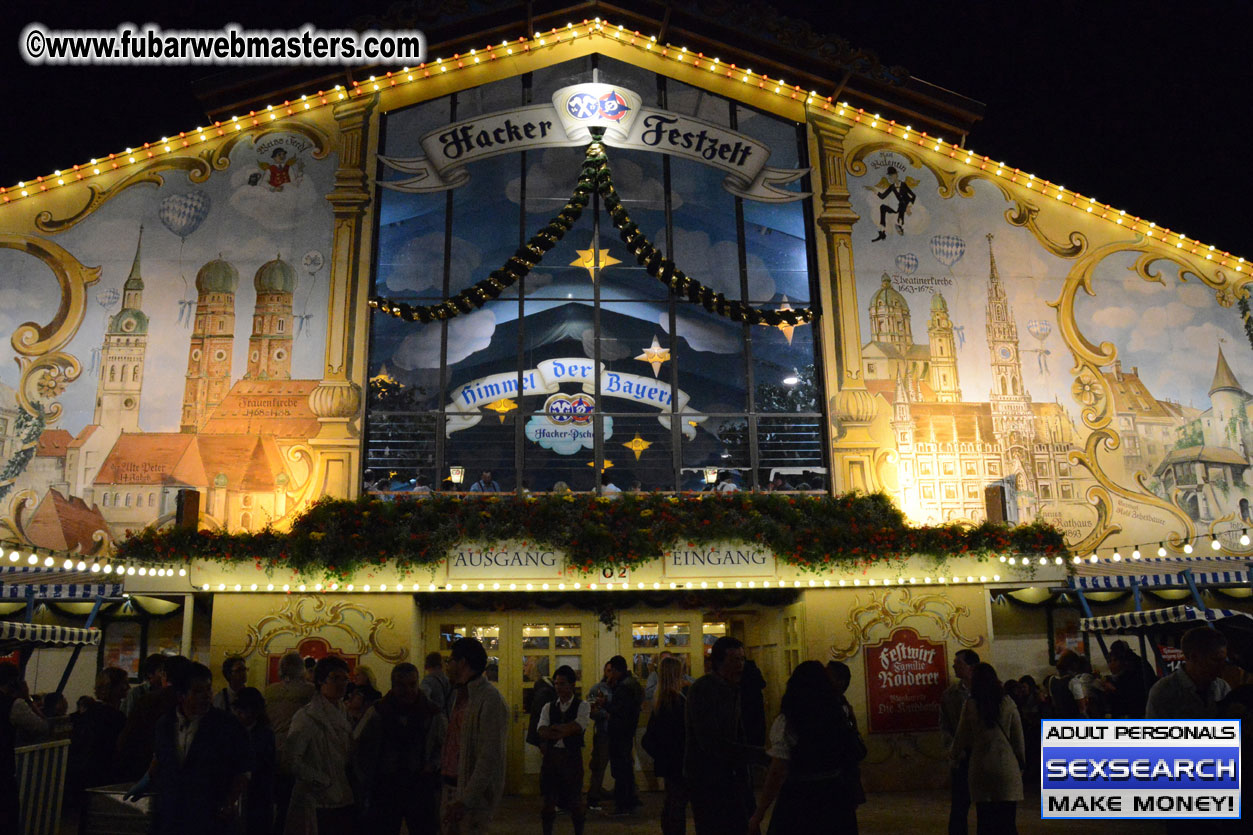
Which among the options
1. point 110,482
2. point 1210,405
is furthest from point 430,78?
point 1210,405

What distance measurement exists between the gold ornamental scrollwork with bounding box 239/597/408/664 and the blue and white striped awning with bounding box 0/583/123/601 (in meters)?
1.84

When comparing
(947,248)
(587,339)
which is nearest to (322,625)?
(587,339)

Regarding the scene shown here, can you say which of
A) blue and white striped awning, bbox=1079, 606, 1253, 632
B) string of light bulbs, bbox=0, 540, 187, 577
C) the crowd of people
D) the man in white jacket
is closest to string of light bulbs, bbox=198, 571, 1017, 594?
string of light bulbs, bbox=0, 540, 187, 577

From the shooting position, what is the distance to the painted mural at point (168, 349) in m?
13.5

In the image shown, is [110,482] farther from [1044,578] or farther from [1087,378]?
[1087,378]

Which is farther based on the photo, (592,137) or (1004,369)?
(592,137)

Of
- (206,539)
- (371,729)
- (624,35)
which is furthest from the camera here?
(624,35)

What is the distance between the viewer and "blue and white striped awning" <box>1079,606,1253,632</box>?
10.7 m

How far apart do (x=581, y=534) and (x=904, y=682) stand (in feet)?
15.6

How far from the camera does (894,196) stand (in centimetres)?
1574

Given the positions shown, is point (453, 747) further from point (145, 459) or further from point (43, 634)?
point (145, 459)

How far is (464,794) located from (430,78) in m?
12.5

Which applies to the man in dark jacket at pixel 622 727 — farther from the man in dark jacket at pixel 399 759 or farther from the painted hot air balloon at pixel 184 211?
the painted hot air balloon at pixel 184 211

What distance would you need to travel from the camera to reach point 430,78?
1563cm
